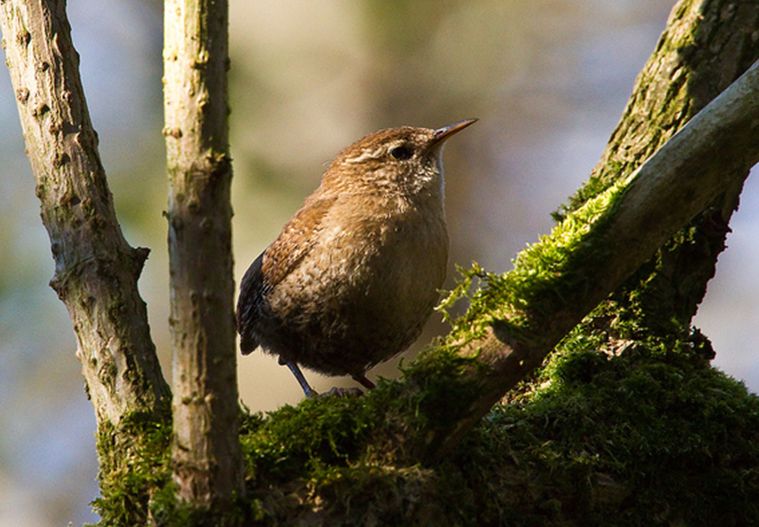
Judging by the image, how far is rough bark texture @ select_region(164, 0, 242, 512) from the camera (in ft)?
7.34

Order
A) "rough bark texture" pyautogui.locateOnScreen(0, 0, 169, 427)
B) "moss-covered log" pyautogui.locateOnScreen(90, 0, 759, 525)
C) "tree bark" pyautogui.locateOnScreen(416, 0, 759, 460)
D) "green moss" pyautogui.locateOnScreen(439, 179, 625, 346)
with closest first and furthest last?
1. "moss-covered log" pyautogui.locateOnScreen(90, 0, 759, 525)
2. "green moss" pyautogui.locateOnScreen(439, 179, 625, 346)
3. "rough bark texture" pyautogui.locateOnScreen(0, 0, 169, 427)
4. "tree bark" pyautogui.locateOnScreen(416, 0, 759, 460)

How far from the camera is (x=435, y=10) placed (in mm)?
8508

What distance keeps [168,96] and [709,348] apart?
2.78 m

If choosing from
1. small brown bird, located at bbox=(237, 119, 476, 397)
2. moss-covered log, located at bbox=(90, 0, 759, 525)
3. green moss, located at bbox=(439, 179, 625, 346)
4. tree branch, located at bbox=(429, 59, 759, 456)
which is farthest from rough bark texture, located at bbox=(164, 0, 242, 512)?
small brown bird, located at bbox=(237, 119, 476, 397)

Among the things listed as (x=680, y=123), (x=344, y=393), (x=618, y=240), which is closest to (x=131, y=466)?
(x=344, y=393)

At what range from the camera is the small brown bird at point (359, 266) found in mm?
4031

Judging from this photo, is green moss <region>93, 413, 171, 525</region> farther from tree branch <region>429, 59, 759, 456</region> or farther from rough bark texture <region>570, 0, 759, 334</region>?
rough bark texture <region>570, 0, 759, 334</region>

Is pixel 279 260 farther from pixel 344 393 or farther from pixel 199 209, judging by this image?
pixel 199 209

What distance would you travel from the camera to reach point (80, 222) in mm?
3197

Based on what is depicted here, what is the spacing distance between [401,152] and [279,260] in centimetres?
82

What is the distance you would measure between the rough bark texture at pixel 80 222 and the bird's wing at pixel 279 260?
107 cm

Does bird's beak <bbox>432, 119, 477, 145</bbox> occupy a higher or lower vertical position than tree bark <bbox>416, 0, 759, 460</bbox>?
higher

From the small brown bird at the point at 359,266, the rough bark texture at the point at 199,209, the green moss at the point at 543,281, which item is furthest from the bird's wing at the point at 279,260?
the rough bark texture at the point at 199,209

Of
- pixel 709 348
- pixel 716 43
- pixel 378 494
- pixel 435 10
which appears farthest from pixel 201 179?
pixel 435 10
